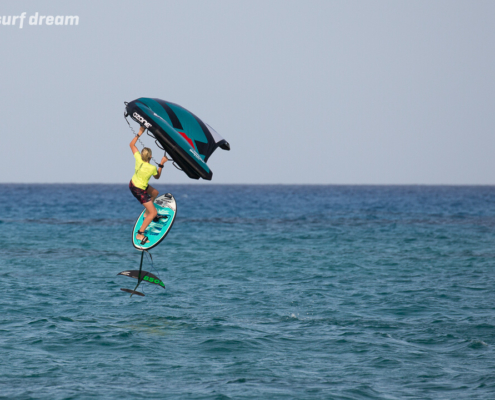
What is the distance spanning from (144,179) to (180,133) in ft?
5.31

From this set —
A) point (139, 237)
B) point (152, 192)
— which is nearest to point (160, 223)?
point (139, 237)

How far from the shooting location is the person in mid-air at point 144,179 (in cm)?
1480

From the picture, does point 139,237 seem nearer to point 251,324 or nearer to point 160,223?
point 160,223

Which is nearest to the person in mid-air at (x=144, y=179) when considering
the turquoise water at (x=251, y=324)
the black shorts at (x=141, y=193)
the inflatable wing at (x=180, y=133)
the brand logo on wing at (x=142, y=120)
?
the black shorts at (x=141, y=193)

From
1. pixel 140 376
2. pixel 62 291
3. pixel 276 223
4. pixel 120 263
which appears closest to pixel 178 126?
pixel 140 376

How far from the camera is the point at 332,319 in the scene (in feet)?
64.0

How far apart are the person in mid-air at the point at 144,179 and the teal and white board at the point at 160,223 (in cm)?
18

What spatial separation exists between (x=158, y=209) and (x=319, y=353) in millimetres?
6301

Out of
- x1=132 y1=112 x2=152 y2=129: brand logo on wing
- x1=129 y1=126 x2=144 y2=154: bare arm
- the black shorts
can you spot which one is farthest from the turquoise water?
x1=132 y1=112 x2=152 y2=129: brand logo on wing

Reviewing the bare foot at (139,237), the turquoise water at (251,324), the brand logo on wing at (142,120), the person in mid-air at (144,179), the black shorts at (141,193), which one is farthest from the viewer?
the bare foot at (139,237)

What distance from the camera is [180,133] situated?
15.4 meters

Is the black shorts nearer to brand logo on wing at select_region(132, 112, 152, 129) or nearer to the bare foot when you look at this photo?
the bare foot

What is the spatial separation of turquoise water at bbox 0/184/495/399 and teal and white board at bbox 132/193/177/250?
3.12 meters

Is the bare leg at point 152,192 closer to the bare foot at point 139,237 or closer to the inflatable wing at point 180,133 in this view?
the bare foot at point 139,237
